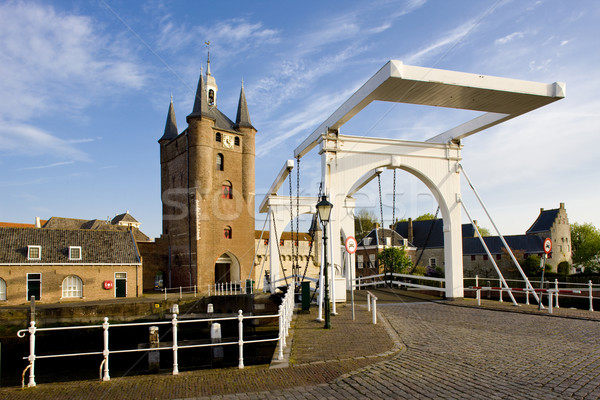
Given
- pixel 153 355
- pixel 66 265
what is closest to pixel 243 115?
pixel 66 265

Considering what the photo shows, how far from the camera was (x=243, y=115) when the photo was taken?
34.4 metres

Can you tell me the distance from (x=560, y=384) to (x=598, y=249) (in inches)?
1853

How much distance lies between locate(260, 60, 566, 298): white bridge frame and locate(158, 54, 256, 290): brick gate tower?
1653 centimetres

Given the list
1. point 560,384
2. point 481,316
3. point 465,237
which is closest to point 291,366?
point 560,384

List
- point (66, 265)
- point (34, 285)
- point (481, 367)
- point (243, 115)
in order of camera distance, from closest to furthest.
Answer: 1. point (481, 367)
2. point (34, 285)
3. point (66, 265)
4. point (243, 115)

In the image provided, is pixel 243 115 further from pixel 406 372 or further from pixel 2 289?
pixel 406 372

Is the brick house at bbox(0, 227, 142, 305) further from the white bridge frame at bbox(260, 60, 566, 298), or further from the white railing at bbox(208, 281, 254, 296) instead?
the white bridge frame at bbox(260, 60, 566, 298)

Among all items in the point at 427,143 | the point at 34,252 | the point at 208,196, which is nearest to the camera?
the point at 427,143

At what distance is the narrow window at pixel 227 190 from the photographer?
3185cm

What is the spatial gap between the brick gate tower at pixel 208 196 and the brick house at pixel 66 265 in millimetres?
4514

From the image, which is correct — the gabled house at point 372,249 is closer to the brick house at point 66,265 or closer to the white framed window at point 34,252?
the brick house at point 66,265

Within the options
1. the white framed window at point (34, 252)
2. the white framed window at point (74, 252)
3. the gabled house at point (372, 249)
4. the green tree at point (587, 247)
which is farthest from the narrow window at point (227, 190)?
the green tree at point (587, 247)

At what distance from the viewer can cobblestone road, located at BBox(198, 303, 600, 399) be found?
4.21 metres

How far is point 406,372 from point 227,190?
1110 inches
